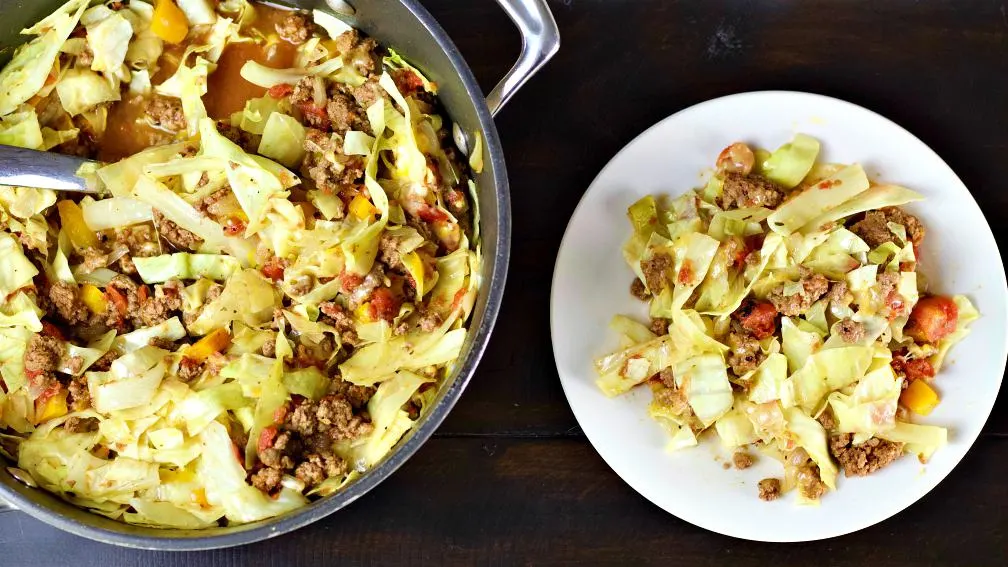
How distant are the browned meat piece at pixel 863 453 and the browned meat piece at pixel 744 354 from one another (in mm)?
316

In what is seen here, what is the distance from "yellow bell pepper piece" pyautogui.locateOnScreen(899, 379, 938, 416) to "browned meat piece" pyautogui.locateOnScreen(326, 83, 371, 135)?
1642 millimetres

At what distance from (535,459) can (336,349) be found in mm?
705

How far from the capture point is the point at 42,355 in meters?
2.06

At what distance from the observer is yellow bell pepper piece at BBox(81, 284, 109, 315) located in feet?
7.07

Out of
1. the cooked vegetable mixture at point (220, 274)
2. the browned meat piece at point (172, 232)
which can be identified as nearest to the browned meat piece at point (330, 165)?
the cooked vegetable mixture at point (220, 274)

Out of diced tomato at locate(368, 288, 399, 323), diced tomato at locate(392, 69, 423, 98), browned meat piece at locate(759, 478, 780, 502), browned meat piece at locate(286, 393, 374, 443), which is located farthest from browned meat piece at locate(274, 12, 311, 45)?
browned meat piece at locate(759, 478, 780, 502)

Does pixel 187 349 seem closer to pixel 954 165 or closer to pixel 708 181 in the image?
pixel 708 181

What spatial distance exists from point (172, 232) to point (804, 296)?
1667 millimetres

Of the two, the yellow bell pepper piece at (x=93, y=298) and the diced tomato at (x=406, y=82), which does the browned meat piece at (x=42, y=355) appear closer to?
Answer: the yellow bell pepper piece at (x=93, y=298)

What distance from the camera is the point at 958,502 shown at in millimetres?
2473

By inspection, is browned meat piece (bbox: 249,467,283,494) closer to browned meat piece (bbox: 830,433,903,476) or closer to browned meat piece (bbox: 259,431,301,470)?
browned meat piece (bbox: 259,431,301,470)

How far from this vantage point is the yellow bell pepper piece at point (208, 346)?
82.8 inches

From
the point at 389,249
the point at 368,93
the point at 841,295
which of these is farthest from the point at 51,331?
the point at 841,295

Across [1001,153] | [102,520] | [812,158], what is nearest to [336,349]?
[102,520]
